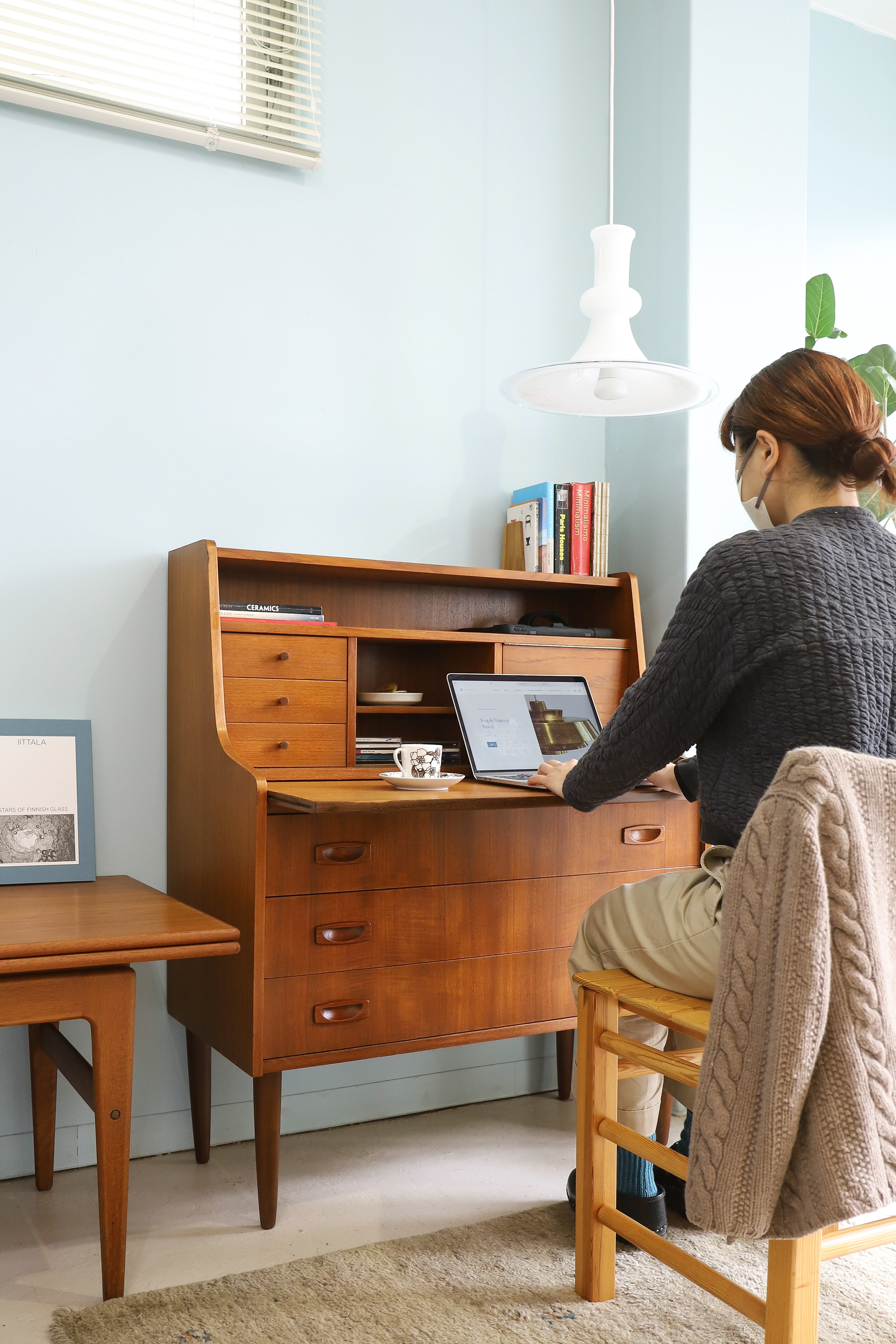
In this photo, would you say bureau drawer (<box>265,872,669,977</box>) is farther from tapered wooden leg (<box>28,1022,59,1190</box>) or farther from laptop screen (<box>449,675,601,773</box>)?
tapered wooden leg (<box>28,1022,59,1190</box>)

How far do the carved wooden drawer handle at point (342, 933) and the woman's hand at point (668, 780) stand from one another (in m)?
0.61

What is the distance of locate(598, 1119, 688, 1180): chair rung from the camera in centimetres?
147

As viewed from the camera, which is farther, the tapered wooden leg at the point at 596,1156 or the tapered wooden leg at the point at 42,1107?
the tapered wooden leg at the point at 42,1107

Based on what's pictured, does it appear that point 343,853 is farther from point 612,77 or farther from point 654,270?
point 612,77

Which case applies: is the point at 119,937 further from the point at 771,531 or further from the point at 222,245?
the point at 222,245

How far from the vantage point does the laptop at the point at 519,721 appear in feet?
7.23

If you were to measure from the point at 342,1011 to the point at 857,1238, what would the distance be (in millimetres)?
902

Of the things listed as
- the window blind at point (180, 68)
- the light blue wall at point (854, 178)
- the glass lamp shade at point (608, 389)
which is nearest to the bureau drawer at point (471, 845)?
the glass lamp shade at point (608, 389)

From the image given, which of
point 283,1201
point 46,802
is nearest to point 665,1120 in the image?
point 283,1201

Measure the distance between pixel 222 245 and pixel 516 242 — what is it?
81cm

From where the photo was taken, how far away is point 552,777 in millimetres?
1831

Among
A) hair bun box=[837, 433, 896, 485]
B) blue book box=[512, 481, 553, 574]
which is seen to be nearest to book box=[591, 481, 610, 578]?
blue book box=[512, 481, 553, 574]

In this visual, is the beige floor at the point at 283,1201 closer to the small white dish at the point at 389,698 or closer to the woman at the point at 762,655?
the woman at the point at 762,655

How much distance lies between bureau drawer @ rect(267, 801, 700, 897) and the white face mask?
0.65 meters
